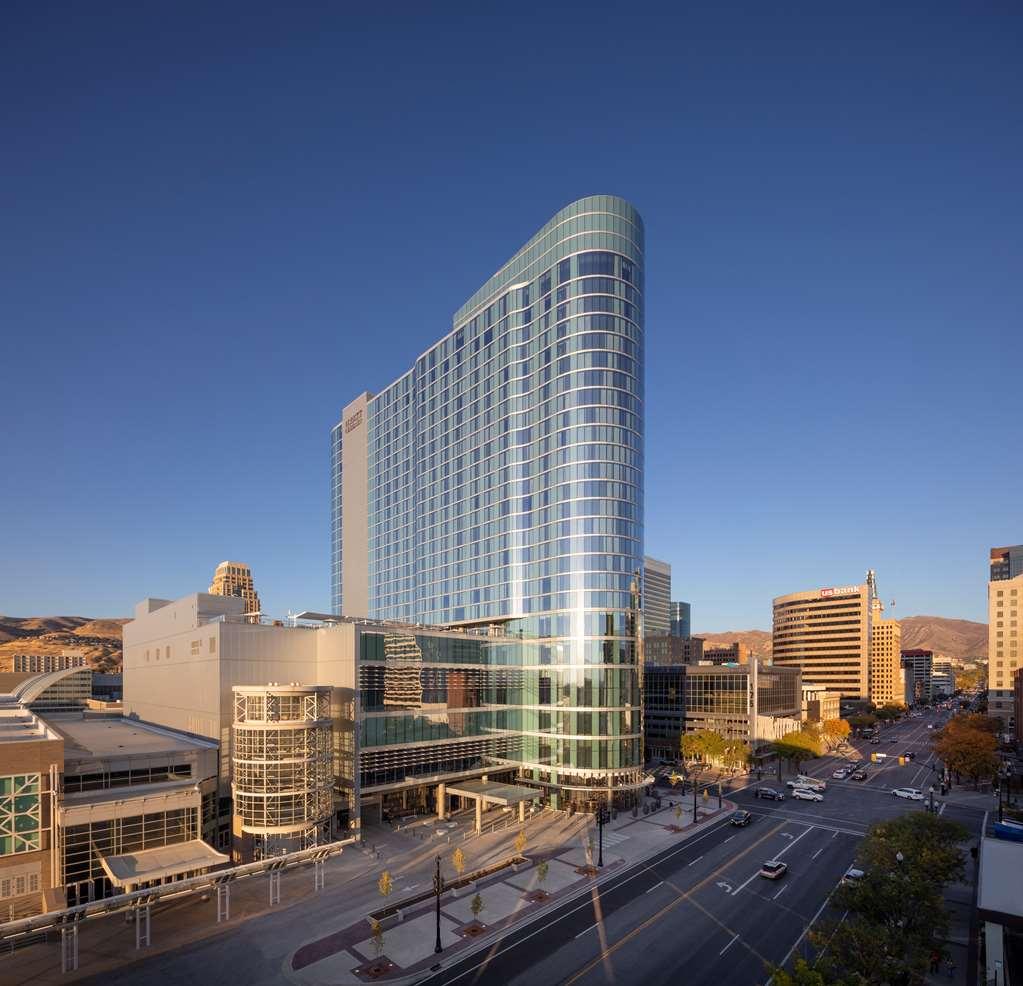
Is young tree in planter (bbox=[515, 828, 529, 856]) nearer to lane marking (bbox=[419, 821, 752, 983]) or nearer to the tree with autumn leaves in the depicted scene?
lane marking (bbox=[419, 821, 752, 983])

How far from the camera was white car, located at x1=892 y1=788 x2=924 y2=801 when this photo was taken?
84694 millimetres

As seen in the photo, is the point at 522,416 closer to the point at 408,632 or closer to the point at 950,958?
the point at 408,632

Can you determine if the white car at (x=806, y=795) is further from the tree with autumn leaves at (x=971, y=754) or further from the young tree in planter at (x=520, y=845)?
the young tree in planter at (x=520, y=845)

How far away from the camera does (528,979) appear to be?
36.5 m

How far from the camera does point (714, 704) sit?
370ft

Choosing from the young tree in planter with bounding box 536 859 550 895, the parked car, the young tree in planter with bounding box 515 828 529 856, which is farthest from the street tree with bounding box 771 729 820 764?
the young tree in planter with bounding box 536 859 550 895

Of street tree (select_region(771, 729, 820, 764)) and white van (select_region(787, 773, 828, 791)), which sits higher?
street tree (select_region(771, 729, 820, 764))

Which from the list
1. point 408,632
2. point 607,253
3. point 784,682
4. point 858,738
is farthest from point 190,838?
point 858,738

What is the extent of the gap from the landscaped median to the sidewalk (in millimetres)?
144

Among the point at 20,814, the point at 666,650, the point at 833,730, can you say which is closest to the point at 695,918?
the point at 20,814

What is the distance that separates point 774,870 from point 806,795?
37.0 m

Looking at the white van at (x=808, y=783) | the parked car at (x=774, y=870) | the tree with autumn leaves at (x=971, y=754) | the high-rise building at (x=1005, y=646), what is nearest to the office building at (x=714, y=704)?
the white van at (x=808, y=783)

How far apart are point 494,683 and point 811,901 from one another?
43870mm

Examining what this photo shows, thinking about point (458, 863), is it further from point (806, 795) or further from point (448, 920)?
point (806, 795)
